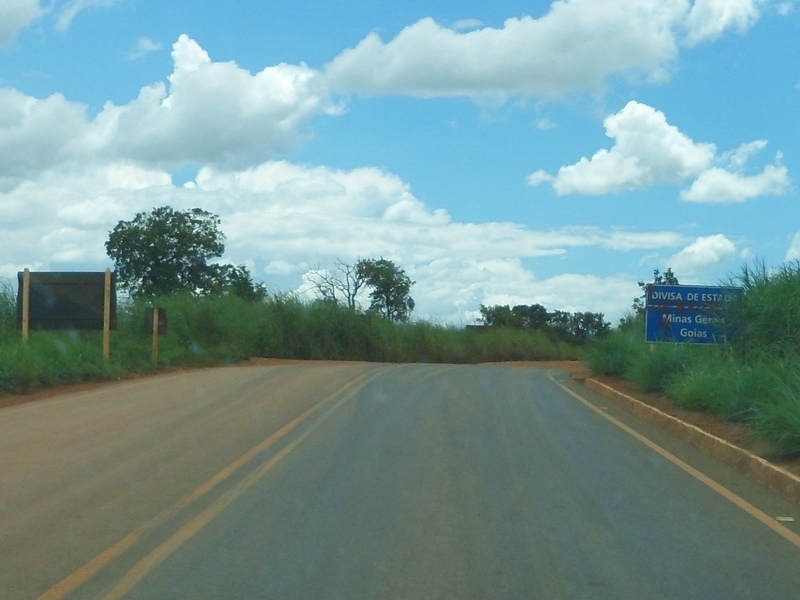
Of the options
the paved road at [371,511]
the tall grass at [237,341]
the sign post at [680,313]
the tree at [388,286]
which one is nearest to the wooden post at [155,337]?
the tall grass at [237,341]

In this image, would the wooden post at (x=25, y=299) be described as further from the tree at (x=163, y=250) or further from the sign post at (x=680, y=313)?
the tree at (x=163, y=250)

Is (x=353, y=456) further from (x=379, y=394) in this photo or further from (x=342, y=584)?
(x=379, y=394)

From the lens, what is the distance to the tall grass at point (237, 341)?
83.4ft

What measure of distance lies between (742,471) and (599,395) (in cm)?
1115

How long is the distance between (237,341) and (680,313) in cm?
2145

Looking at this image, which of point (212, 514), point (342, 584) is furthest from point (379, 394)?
point (342, 584)

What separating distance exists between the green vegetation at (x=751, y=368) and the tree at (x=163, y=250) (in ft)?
120

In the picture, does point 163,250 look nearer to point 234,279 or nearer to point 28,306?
point 234,279

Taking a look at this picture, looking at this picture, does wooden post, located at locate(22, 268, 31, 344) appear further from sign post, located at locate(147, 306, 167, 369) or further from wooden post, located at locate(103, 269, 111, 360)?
sign post, located at locate(147, 306, 167, 369)

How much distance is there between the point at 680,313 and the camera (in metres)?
24.4

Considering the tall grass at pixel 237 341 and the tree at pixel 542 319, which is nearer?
the tall grass at pixel 237 341

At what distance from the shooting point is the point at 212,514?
9.57 m

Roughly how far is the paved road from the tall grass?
8.17 meters

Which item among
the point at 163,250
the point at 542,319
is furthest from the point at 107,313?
the point at 542,319
